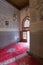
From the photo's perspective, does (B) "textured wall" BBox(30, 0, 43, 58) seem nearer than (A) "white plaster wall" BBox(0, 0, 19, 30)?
Yes

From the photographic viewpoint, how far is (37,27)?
2705 mm

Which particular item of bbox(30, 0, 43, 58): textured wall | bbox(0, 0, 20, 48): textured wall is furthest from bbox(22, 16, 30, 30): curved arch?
bbox(30, 0, 43, 58): textured wall

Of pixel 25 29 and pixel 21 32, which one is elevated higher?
pixel 25 29

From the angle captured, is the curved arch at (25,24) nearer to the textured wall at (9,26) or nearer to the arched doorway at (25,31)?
the arched doorway at (25,31)

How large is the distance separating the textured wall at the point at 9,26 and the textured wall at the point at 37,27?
248cm

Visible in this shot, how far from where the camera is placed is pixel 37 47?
2723 millimetres

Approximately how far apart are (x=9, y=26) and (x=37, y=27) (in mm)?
3158

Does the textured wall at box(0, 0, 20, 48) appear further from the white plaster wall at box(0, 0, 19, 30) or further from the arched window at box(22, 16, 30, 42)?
the arched window at box(22, 16, 30, 42)

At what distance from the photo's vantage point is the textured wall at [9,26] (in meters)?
4.93

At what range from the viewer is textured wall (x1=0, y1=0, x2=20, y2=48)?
16.2 ft

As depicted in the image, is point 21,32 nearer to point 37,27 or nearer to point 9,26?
point 9,26

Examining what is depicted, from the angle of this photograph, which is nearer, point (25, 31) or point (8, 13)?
point (8, 13)

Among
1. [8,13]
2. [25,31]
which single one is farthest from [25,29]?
[8,13]

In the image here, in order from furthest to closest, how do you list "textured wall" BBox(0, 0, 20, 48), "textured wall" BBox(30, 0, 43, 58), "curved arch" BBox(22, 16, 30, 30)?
"curved arch" BBox(22, 16, 30, 30)
"textured wall" BBox(0, 0, 20, 48)
"textured wall" BBox(30, 0, 43, 58)
